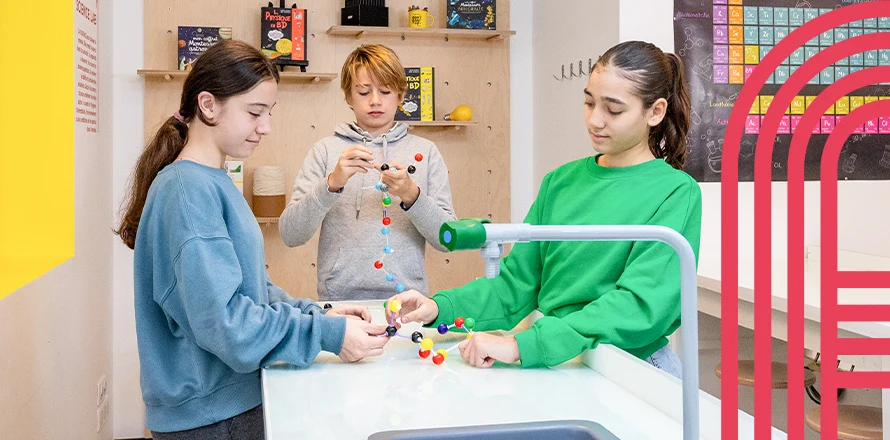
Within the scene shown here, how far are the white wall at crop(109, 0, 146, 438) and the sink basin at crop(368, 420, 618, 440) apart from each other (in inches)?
114

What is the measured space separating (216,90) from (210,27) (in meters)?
2.26

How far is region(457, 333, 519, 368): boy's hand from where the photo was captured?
1455 millimetres

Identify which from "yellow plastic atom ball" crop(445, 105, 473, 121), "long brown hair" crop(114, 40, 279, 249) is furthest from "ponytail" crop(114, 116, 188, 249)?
"yellow plastic atom ball" crop(445, 105, 473, 121)

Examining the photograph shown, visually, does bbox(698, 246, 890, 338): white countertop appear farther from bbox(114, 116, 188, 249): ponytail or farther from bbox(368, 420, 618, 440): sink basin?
bbox(114, 116, 188, 249): ponytail

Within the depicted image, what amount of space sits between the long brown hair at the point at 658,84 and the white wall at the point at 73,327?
149 cm

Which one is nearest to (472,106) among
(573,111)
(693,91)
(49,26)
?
(573,111)

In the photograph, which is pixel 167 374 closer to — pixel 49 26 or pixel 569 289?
pixel 49 26

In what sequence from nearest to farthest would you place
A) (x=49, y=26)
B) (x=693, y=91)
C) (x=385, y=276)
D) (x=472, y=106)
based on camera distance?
(x=49, y=26) → (x=385, y=276) → (x=693, y=91) → (x=472, y=106)

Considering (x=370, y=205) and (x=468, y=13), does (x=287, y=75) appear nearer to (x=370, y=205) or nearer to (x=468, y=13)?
(x=468, y=13)

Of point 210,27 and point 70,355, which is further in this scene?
point 210,27

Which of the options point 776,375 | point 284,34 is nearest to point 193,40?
point 284,34

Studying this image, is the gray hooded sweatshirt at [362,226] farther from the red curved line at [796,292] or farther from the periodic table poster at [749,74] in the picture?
the periodic table poster at [749,74]

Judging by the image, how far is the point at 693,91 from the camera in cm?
318

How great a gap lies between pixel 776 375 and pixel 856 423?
0.58m
